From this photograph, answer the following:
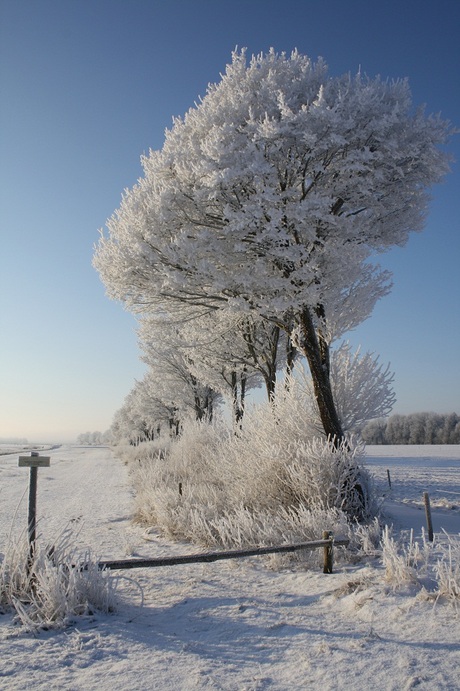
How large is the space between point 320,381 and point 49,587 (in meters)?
5.73

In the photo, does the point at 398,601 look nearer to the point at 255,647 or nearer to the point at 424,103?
the point at 255,647

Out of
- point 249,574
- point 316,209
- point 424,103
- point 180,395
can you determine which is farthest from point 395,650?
point 180,395

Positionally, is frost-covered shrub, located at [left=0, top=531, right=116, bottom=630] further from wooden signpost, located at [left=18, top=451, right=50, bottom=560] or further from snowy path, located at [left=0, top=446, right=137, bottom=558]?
snowy path, located at [left=0, top=446, right=137, bottom=558]

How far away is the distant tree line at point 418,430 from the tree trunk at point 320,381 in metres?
92.0

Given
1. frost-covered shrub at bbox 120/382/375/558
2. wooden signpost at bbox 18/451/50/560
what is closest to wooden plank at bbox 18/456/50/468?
wooden signpost at bbox 18/451/50/560

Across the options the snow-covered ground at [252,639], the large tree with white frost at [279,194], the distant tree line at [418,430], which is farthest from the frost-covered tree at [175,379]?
the distant tree line at [418,430]

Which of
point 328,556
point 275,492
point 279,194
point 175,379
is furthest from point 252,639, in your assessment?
point 175,379

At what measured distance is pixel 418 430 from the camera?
100m

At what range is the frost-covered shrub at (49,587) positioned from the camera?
374cm

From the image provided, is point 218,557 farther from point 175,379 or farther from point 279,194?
point 175,379

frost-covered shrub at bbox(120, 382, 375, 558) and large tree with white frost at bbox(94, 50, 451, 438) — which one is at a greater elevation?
large tree with white frost at bbox(94, 50, 451, 438)

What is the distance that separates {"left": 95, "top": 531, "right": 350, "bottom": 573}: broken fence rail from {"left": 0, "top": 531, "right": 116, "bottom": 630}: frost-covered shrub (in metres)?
0.22

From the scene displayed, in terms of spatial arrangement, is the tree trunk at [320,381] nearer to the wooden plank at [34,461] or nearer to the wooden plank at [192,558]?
the wooden plank at [192,558]

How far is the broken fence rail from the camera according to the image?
171 inches
